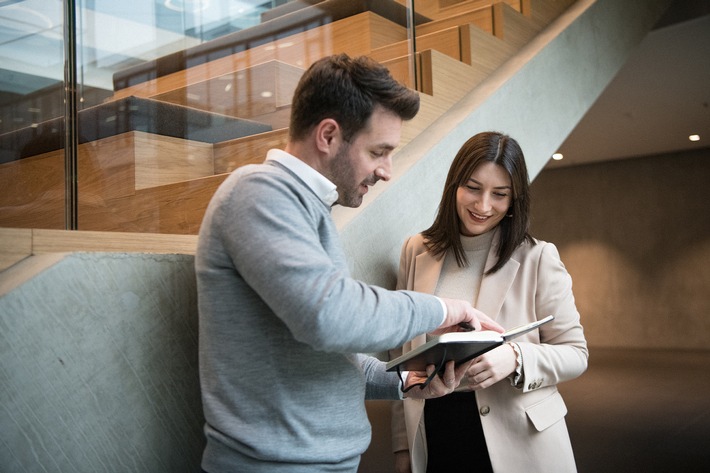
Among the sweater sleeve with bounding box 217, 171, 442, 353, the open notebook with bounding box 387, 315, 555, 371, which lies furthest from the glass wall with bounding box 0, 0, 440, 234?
the open notebook with bounding box 387, 315, 555, 371

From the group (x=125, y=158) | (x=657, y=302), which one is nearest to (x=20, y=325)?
(x=125, y=158)

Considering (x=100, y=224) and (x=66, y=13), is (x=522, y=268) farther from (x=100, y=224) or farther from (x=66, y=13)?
(x=66, y=13)

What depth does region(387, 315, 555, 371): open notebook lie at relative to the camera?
1227 mm

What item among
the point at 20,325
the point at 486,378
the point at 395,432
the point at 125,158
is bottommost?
the point at 395,432

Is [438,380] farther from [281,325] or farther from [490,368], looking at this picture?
[281,325]

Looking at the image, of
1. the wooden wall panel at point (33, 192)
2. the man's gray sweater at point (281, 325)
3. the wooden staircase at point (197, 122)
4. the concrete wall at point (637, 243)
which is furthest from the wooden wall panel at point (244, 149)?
the concrete wall at point (637, 243)

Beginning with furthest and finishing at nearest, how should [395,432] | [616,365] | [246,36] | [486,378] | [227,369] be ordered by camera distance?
1. [616,365]
2. [246,36]
3. [395,432]
4. [486,378]
5. [227,369]

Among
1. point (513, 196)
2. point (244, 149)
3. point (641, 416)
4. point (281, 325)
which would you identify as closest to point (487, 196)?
point (513, 196)

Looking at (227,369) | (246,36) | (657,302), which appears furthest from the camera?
(657,302)

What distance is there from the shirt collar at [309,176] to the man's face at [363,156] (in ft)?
0.17

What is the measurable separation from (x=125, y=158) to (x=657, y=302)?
1074 cm

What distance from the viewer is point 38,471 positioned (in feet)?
3.92

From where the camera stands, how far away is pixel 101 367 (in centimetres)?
131

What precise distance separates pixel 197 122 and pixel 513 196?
3.02ft
